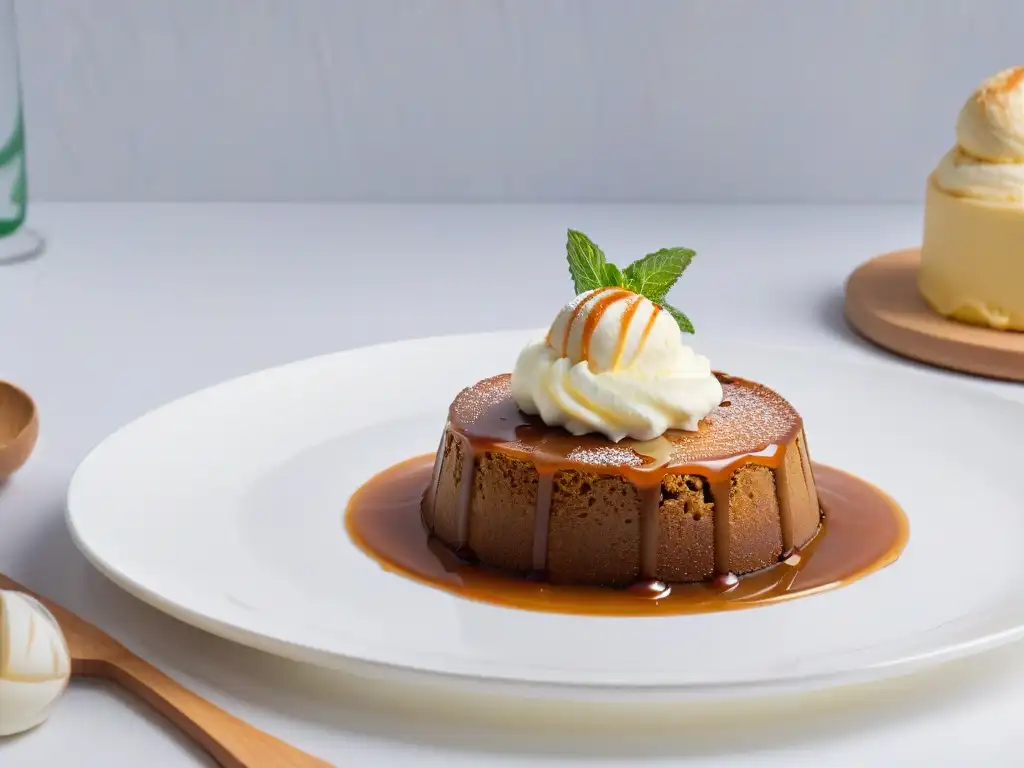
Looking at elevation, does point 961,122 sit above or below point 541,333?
above

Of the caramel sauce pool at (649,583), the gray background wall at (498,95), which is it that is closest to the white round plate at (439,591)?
the caramel sauce pool at (649,583)

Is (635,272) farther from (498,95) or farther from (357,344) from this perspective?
(498,95)

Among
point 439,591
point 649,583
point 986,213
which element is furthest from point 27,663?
point 986,213

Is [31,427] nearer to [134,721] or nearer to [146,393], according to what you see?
[146,393]

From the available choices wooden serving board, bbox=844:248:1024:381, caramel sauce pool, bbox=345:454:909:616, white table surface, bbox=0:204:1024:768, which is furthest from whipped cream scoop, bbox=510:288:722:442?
wooden serving board, bbox=844:248:1024:381

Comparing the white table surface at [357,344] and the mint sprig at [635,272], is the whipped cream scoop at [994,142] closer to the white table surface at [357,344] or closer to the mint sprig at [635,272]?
the white table surface at [357,344]

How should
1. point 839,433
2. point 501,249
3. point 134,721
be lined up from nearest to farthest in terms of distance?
point 134,721
point 839,433
point 501,249

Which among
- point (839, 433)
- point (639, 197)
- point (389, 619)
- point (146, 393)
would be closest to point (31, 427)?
point (146, 393)
